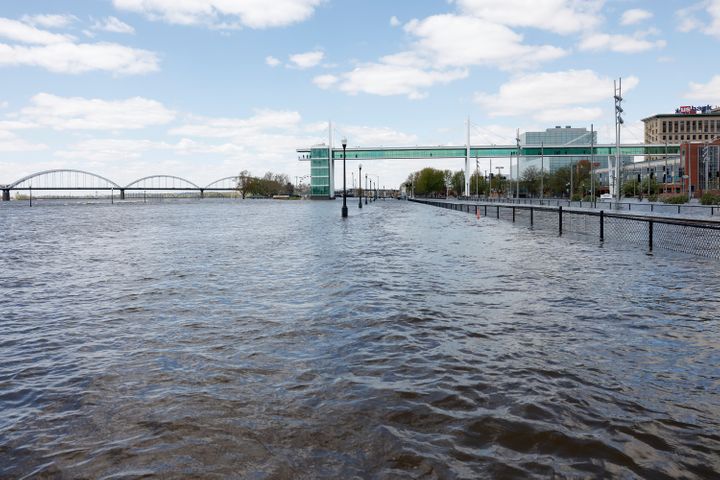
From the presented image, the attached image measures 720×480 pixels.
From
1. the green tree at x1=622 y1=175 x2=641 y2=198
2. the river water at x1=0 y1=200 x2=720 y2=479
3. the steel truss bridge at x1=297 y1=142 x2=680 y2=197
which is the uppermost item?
the steel truss bridge at x1=297 y1=142 x2=680 y2=197

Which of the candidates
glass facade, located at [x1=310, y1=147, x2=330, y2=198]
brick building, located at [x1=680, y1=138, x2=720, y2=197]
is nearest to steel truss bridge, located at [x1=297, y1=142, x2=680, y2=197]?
glass facade, located at [x1=310, y1=147, x2=330, y2=198]

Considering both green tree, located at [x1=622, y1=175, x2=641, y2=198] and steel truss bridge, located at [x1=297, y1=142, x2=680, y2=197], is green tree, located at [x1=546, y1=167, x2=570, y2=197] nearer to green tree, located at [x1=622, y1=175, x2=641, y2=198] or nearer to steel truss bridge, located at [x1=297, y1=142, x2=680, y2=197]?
steel truss bridge, located at [x1=297, y1=142, x2=680, y2=197]

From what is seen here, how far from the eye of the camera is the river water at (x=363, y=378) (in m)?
4.49

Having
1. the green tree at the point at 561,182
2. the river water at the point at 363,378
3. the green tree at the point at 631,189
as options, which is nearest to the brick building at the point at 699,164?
the green tree at the point at 631,189

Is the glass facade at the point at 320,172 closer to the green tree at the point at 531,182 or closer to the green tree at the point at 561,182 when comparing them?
the green tree at the point at 531,182

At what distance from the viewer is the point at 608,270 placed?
14820 mm

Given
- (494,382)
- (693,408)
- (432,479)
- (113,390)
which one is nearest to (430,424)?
(432,479)

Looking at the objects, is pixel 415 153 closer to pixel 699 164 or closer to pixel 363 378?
pixel 699 164

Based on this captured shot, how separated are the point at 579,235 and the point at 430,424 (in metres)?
24.8

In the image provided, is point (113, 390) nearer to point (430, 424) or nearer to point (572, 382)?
point (430, 424)

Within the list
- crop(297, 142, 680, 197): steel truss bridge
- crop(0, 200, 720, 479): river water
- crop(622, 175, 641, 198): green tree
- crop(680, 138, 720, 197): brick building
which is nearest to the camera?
crop(0, 200, 720, 479): river water

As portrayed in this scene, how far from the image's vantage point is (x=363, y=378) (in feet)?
20.7

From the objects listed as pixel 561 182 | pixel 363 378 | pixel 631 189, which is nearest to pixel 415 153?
pixel 561 182

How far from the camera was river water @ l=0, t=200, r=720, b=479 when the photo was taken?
449 cm
